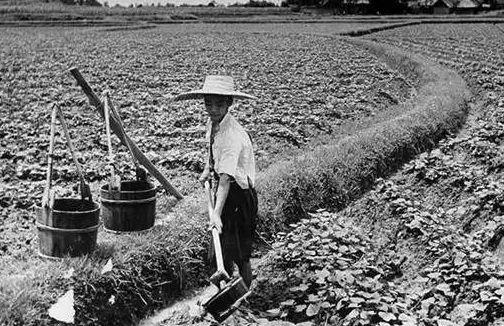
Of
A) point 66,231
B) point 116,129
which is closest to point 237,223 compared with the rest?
point 66,231

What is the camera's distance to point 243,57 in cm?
2786

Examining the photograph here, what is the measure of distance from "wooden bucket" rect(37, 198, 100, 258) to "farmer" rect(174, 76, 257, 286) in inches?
39.9

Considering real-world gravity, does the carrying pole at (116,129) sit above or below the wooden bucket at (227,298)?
above

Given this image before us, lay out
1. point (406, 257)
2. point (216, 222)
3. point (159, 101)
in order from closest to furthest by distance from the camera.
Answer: point (216, 222), point (406, 257), point (159, 101)

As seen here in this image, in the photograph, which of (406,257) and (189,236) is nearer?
(189,236)

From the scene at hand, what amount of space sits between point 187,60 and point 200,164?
18.0 meters

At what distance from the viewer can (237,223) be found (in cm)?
482

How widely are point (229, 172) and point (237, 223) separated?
54cm

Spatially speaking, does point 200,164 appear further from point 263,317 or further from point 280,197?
point 263,317

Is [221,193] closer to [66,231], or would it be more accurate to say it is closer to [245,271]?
[245,271]

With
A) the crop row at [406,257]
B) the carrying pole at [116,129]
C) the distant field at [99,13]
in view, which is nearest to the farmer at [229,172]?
the crop row at [406,257]

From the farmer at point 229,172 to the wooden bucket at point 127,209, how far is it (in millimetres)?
846

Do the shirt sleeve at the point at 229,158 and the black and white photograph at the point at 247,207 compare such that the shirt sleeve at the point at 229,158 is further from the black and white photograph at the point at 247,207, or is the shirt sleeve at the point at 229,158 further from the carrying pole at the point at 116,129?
the carrying pole at the point at 116,129

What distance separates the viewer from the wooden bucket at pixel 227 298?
13.6 ft
